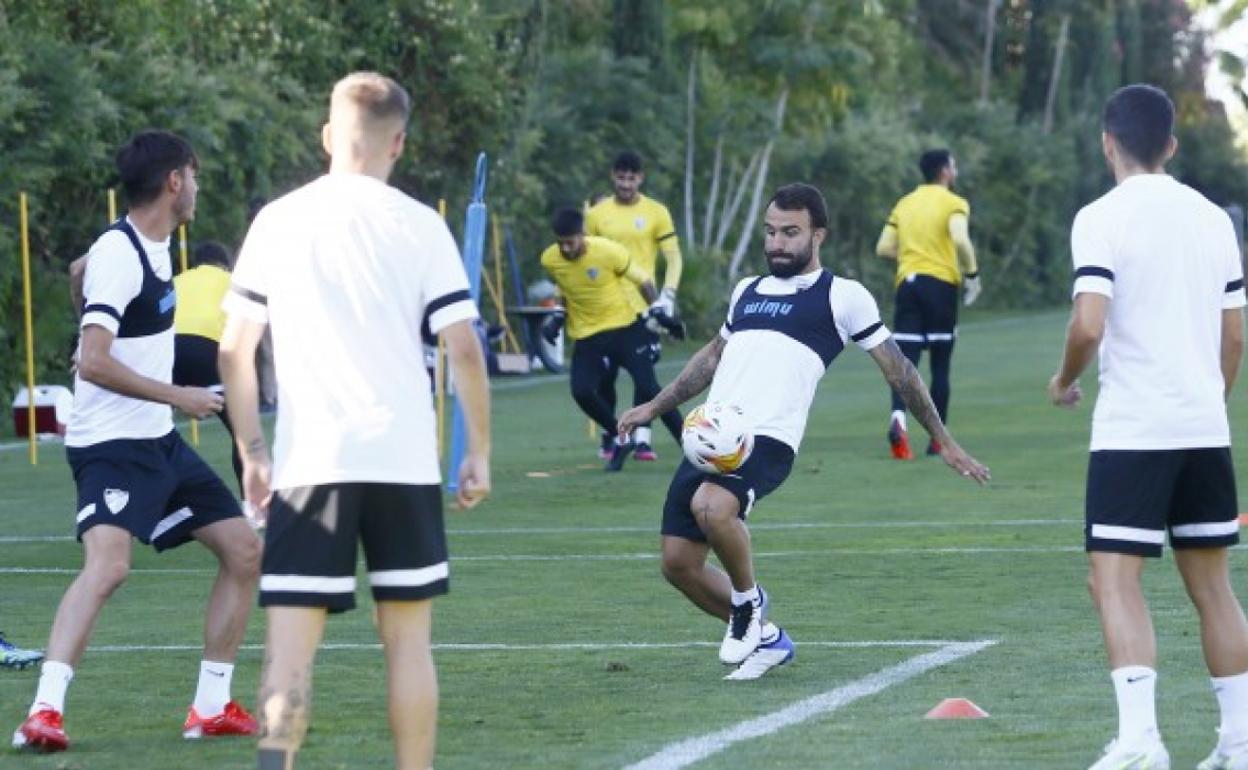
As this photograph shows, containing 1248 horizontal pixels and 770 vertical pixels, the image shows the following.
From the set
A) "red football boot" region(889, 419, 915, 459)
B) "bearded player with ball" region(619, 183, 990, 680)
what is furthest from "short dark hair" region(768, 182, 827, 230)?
"red football boot" region(889, 419, 915, 459)

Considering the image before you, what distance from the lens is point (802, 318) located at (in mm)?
10352

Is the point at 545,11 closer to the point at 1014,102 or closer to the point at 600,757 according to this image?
the point at 600,757

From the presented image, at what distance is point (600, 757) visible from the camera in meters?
8.32

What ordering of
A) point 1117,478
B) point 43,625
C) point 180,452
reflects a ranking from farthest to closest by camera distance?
point 43,625 → point 180,452 → point 1117,478

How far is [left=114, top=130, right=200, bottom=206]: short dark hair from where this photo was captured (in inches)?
357

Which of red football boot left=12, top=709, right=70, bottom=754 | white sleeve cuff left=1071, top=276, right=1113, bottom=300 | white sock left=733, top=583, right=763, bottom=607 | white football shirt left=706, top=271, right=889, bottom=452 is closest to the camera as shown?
white sleeve cuff left=1071, top=276, right=1113, bottom=300

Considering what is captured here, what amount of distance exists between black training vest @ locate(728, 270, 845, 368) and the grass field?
1.24m

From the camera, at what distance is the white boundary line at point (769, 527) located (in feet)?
52.7

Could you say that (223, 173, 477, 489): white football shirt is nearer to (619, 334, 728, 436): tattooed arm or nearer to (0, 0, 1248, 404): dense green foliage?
(619, 334, 728, 436): tattooed arm

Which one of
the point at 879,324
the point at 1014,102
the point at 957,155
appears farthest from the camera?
the point at 1014,102

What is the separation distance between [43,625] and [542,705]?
3.56 meters

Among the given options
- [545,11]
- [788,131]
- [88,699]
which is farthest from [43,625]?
[788,131]

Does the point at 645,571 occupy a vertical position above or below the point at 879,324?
below

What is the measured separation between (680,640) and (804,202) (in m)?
2.02
